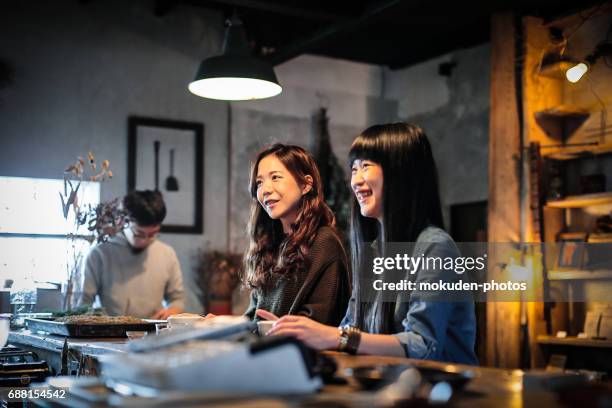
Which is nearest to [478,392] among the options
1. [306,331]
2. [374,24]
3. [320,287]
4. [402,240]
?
[306,331]

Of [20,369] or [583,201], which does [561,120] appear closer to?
[583,201]

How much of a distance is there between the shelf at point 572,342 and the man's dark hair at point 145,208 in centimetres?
283

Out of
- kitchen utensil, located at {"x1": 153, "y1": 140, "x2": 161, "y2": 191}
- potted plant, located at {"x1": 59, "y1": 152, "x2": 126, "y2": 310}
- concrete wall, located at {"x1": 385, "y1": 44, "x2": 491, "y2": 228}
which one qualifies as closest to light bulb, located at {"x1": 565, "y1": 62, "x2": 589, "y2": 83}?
concrete wall, located at {"x1": 385, "y1": 44, "x2": 491, "y2": 228}

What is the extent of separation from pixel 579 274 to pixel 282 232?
2.98m

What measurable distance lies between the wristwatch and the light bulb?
3.86 metres

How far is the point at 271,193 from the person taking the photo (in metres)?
2.97

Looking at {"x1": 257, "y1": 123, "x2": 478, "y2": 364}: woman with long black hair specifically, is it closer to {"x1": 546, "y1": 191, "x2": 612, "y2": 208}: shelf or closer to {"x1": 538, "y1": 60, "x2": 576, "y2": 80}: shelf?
{"x1": 546, "y1": 191, "x2": 612, "y2": 208}: shelf

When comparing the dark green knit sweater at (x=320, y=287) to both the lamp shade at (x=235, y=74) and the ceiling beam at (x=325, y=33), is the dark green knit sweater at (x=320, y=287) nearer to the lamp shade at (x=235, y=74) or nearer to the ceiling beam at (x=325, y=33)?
the lamp shade at (x=235, y=74)

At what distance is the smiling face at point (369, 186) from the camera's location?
232 cm

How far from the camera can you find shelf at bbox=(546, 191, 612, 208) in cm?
527

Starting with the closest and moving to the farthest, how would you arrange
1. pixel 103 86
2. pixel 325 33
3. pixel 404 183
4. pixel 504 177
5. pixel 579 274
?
pixel 404 183 → pixel 579 274 → pixel 504 177 → pixel 325 33 → pixel 103 86

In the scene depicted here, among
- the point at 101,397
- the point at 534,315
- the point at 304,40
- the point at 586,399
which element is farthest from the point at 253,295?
the point at 304,40

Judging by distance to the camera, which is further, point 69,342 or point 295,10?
point 295,10

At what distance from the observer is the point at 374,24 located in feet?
22.3
